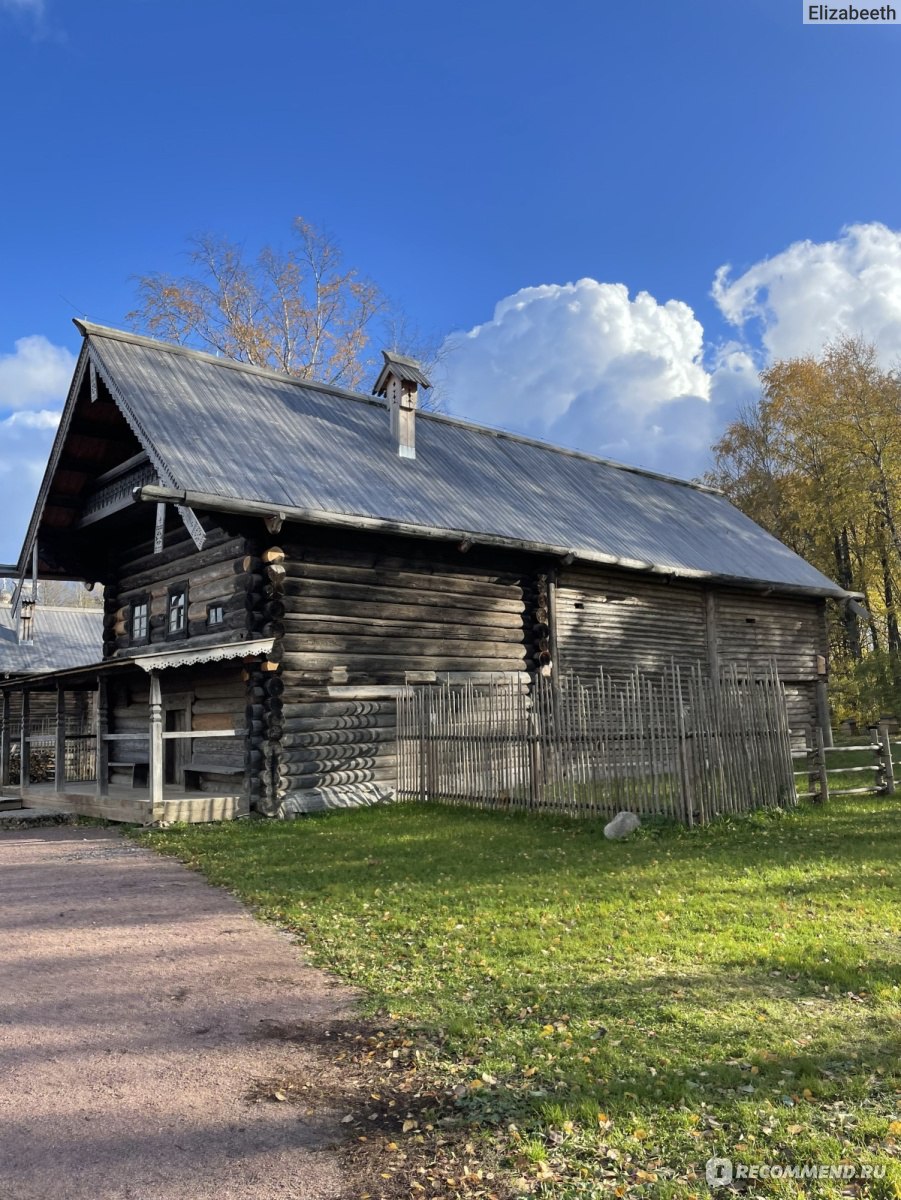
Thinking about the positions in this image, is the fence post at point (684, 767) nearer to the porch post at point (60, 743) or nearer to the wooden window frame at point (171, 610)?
the wooden window frame at point (171, 610)

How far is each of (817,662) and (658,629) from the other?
280 inches

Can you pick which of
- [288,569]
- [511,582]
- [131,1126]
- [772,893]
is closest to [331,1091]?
[131,1126]

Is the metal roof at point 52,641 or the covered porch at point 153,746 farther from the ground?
the metal roof at point 52,641

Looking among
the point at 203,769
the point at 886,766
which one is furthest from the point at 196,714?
the point at 886,766

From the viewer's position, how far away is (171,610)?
17.3 metres

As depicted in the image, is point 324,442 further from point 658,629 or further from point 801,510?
point 801,510

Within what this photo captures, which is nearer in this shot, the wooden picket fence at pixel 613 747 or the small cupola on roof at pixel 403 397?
the wooden picket fence at pixel 613 747

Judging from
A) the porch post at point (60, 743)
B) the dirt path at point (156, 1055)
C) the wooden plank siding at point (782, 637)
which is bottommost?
the dirt path at point (156, 1055)

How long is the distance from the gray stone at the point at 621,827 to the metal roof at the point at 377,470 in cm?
603

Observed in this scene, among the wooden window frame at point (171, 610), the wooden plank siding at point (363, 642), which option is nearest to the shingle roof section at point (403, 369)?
the wooden plank siding at point (363, 642)

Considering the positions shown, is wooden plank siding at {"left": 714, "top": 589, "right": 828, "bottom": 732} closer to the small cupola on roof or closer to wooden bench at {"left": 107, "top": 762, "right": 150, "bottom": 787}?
the small cupola on roof

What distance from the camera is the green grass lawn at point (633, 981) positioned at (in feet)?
12.1

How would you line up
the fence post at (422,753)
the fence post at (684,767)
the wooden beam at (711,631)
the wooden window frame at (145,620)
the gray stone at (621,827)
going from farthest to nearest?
the wooden beam at (711,631), the wooden window frame at (145,620), the fence post at (422,753), the fence post at (684,767), the gray stone at (621,827)

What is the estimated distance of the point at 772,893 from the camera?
26.1 ft
